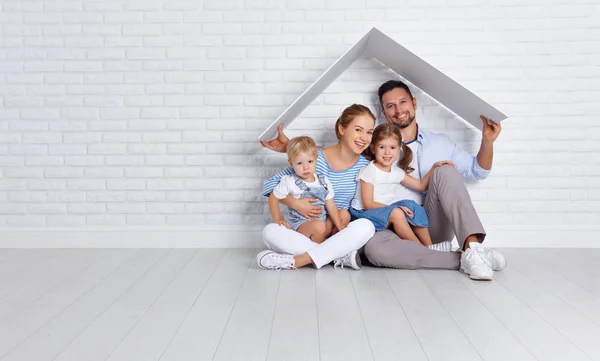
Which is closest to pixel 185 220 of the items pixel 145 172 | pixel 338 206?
pixel 145 172

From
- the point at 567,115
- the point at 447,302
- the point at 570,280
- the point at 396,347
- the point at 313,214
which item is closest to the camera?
the point at 396,347

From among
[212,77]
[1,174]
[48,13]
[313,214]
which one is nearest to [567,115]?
[313,214]

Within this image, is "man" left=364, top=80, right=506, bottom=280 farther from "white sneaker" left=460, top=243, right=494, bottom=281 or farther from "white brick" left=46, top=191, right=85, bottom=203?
"white brick" left=46, top=191, right=85, bottom=203

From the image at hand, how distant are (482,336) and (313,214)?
4.49 feet

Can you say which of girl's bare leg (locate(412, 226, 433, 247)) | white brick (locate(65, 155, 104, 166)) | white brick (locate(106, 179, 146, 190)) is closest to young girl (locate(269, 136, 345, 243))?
girl's bare leg (locate(412, 226, 433, 247))

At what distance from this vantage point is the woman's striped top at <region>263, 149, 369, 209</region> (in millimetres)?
3582

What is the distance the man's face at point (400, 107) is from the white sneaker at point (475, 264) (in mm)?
820

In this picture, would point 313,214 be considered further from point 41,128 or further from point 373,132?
point 41,128

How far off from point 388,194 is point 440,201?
28 centimetres

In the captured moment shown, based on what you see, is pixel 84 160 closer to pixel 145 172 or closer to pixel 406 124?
pixel 145 172

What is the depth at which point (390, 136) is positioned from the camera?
3.51 metres

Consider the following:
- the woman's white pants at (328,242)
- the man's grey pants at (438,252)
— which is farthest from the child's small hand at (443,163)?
the woman's white pants at (328,242)

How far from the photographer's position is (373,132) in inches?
141

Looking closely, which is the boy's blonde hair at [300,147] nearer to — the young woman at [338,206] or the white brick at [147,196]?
the young woman at [338,206]
